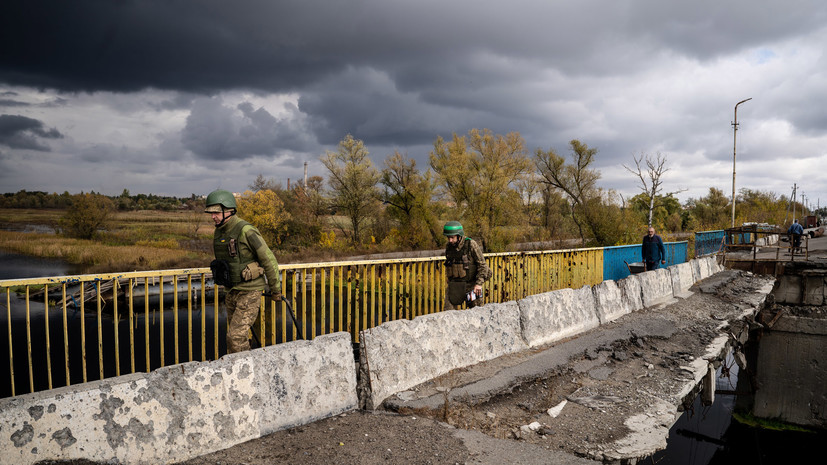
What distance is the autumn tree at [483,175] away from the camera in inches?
1438

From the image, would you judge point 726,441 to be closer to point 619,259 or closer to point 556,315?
point 619,259

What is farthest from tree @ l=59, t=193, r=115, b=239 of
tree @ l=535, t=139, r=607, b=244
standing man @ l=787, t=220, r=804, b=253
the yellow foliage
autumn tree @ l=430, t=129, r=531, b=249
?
standing man @ l=787, t=220, r=804, b=253

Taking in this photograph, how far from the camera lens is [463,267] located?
6656mm

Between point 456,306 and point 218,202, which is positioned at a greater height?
point 218,202

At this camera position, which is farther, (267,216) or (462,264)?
(267,216)

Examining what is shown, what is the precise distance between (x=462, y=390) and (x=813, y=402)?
16352mm

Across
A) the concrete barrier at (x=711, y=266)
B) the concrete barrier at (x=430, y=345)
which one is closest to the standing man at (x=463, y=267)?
the concrete barrier at (x=430, y=345)

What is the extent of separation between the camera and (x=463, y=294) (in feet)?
22.4

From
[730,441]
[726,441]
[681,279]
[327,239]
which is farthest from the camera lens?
[327,239]

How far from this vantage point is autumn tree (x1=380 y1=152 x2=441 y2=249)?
3766 cm

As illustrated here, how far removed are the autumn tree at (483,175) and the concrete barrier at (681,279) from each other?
22.1 metres

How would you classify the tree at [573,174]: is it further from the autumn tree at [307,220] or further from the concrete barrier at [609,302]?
the concrete barrier at [609,302]

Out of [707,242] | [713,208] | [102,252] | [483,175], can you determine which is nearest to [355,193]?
[483,175]

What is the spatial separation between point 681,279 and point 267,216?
30.9 m
